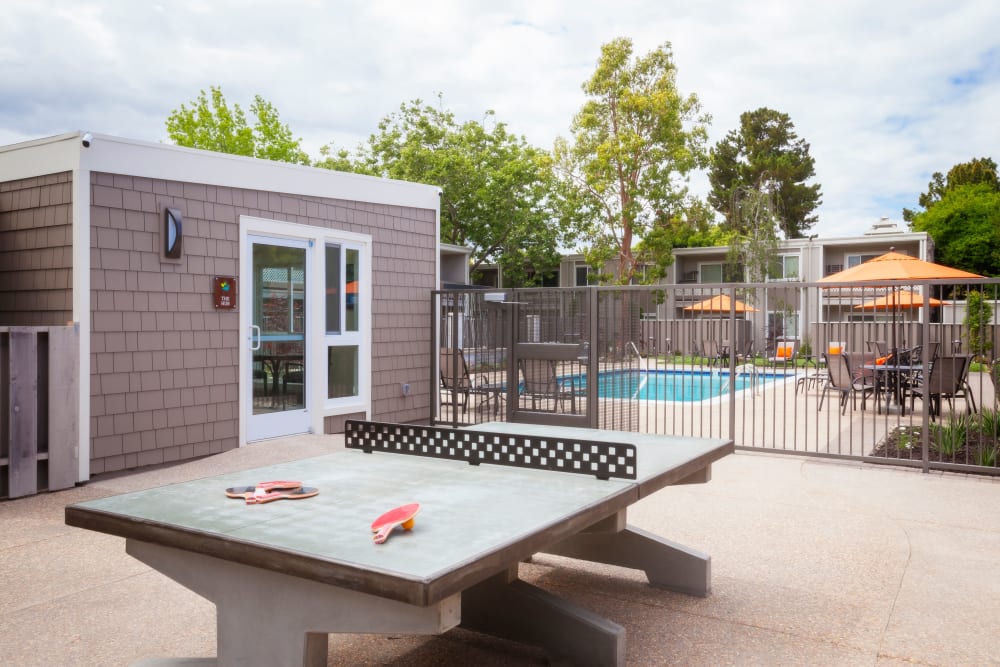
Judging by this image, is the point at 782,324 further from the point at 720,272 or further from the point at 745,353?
the point at 720,272

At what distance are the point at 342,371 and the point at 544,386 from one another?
2.32 metres

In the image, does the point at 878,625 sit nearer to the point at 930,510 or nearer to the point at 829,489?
the point at 930,510

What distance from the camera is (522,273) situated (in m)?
26.8

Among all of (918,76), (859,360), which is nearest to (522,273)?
(859,360)

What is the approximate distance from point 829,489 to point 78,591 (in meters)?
5.24

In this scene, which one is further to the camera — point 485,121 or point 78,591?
point 485,121

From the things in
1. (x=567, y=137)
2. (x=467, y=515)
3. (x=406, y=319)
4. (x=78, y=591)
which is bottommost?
(x=78, y=591)

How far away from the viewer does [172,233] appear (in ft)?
22.1

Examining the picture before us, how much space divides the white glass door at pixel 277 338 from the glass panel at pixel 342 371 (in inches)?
13.6

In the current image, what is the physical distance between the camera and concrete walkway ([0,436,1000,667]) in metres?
2.98

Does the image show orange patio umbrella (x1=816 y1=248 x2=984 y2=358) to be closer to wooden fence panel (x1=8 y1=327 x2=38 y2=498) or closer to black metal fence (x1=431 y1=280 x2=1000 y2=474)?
black metal fence (x1=431 y1=280 x2=1000 y2=474)

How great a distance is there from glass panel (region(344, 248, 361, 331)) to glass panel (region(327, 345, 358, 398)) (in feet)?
0.91

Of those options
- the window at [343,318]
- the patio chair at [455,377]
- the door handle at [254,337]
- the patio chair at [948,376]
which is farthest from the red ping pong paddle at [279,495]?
the patio chair at [948,376]

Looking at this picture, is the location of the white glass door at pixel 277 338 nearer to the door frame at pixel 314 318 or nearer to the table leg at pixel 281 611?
the door frame at pixel 314 318
